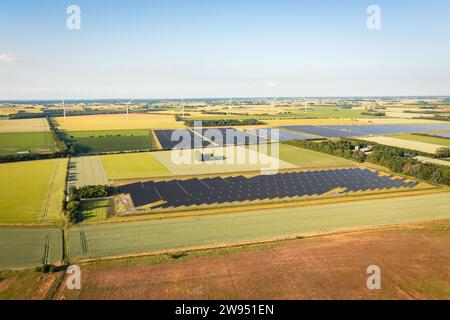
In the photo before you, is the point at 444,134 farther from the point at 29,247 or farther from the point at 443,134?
the point at 29,247

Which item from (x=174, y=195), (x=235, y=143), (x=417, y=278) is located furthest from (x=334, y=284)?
(x=235, y=143)

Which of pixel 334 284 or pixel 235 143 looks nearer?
pixel 334 284

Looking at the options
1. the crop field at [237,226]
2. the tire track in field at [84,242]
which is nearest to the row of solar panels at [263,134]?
the crop field at [237,226]

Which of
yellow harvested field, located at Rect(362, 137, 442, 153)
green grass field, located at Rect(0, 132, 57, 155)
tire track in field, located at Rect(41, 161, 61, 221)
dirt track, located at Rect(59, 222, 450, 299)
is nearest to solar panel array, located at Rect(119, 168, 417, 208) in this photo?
tire track in field, located at Rect(41, 161, 61, 221)

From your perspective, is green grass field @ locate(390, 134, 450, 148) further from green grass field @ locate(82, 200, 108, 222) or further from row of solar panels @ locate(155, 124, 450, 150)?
green grass field @ locate(82, 200, 108, 222)

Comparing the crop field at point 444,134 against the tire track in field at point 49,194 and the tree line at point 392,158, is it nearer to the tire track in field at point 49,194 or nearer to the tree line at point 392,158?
the tree line at point 392,158

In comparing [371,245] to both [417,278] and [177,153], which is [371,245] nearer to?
[417,278]
